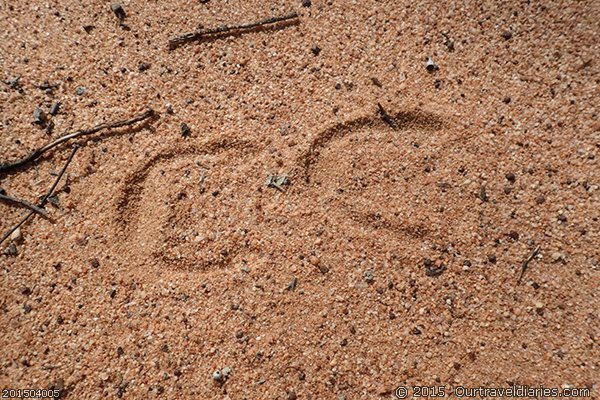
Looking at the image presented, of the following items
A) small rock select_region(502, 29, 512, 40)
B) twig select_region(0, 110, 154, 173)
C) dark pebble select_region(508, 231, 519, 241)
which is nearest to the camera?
dark pebble select_region(508, 231, 519, 241)

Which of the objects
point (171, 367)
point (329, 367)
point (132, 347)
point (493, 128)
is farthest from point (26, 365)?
point (493, 128)

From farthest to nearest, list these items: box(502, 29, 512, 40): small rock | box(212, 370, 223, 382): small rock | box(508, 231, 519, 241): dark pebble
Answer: box(502, 29, 512, 40): small rock < box(508, 231, 519, 241): dark pebble < box(212, 370, 223, 382): small rock

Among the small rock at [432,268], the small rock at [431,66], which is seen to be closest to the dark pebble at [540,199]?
the small rock at [432,268]

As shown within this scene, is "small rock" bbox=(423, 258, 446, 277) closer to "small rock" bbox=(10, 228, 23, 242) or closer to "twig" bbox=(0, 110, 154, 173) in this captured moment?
"twig" bbox=(0, 110, 154, 173)

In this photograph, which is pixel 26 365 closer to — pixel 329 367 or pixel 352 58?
pixel 329 367

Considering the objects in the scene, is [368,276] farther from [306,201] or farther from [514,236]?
[514,236]

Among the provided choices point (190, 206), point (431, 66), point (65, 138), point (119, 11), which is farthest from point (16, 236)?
point (431, 66)

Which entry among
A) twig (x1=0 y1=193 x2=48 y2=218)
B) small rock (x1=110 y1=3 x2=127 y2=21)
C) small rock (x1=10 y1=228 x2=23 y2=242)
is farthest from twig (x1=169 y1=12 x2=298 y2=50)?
small rock (x1=10 y1=228 x2=23 y2=242)
